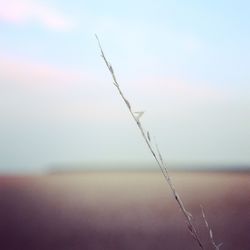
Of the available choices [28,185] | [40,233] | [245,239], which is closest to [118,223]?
[40,233]

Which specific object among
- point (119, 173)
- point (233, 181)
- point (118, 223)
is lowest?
point (118, 223)

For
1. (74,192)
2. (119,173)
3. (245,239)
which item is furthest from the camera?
(119,173)

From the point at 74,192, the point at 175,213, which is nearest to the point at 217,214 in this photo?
the point at 175,213

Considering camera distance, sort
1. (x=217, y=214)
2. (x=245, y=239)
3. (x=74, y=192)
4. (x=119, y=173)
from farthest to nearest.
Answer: (x=119, y=173)
(x=74, y=192)
(x=217, y=214)
(x=245, y=239)

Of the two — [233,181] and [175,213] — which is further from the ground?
[233,181]

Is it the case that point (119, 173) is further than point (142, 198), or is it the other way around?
point (119, 173)

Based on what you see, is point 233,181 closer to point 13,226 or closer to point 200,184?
point 200,184
